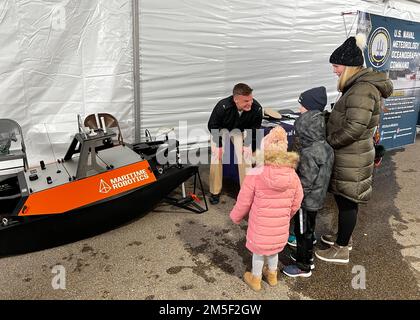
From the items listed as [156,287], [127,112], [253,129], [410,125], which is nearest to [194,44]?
[127,112]

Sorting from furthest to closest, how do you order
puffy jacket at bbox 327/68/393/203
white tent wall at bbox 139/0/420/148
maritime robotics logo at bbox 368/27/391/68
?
maritime robotics logo at bbox 368/27/391/68 < white tent wall at bbox 139/0/420/148 < puffy jacket at bbox 327/68/393/203

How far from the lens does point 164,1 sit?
12.1ft

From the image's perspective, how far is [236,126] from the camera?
3.29m

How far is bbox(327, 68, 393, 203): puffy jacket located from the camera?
6.82ft

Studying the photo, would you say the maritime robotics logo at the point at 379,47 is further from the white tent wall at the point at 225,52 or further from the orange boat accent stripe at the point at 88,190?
the orange boat accent stripe at the point at 88,190

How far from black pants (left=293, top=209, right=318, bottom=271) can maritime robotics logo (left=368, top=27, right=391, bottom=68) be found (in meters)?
3.23

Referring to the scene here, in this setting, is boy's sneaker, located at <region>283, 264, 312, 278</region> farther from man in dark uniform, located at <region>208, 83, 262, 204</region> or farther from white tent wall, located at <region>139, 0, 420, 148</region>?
white tent wall, located at <region>139, 0, 420, 148</region>

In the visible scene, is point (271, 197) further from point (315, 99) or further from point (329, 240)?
point (329, 240)

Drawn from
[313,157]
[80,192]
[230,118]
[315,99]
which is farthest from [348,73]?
[80,192]

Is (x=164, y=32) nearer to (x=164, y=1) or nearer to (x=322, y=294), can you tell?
(x=164, y=1)

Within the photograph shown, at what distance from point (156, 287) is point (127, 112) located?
2194 millimetres

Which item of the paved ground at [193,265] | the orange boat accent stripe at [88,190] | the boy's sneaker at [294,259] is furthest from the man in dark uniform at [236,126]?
the boy's sneaker at [294,259]

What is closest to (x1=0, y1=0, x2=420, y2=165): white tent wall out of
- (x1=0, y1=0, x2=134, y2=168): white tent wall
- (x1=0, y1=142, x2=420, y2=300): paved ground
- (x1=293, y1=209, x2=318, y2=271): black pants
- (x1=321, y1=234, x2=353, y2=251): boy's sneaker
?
(x1=0, y1=0, x2=134, y2=168): white tent wall

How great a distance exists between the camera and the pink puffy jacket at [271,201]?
190 cm
